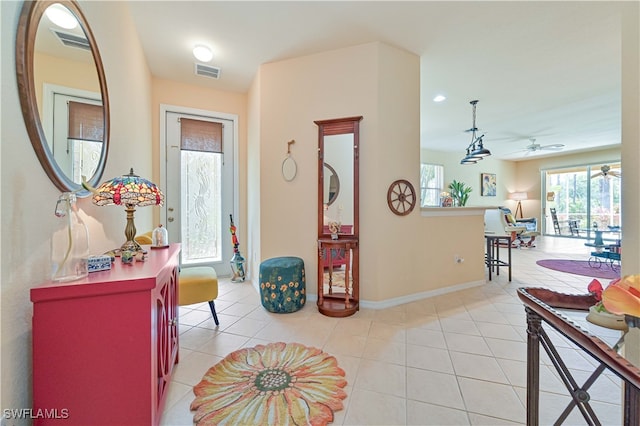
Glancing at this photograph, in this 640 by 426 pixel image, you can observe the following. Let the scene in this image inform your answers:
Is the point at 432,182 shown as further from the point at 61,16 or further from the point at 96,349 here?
the point at 96,349

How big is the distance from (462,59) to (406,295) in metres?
2.91

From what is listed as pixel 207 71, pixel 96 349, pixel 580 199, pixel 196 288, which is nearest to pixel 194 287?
pixel 196 288

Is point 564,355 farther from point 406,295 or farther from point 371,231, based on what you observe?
point 371,231

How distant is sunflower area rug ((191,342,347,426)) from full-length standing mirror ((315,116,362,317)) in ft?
3.02

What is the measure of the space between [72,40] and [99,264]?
3.94 feet

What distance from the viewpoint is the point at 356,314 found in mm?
2604

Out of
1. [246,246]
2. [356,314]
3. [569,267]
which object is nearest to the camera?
[356,314]

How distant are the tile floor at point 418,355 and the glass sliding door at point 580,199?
7.30 metres

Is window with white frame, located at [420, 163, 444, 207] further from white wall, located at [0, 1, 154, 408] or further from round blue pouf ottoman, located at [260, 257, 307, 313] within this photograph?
white wall, located at [0, 1, 154, 408]

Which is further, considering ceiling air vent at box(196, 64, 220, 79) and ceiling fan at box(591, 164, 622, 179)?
ceiling fan at box(591, 164, 622, 179)

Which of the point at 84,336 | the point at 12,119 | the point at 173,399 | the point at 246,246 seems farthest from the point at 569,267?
the point at 12,119

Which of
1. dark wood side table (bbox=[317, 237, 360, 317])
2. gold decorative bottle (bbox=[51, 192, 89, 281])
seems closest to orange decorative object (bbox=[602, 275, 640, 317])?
gold decorative bottle (bbox=[51, 192, 89, 281])

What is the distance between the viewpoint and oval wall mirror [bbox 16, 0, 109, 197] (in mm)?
1011

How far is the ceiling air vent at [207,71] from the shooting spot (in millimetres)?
3162
